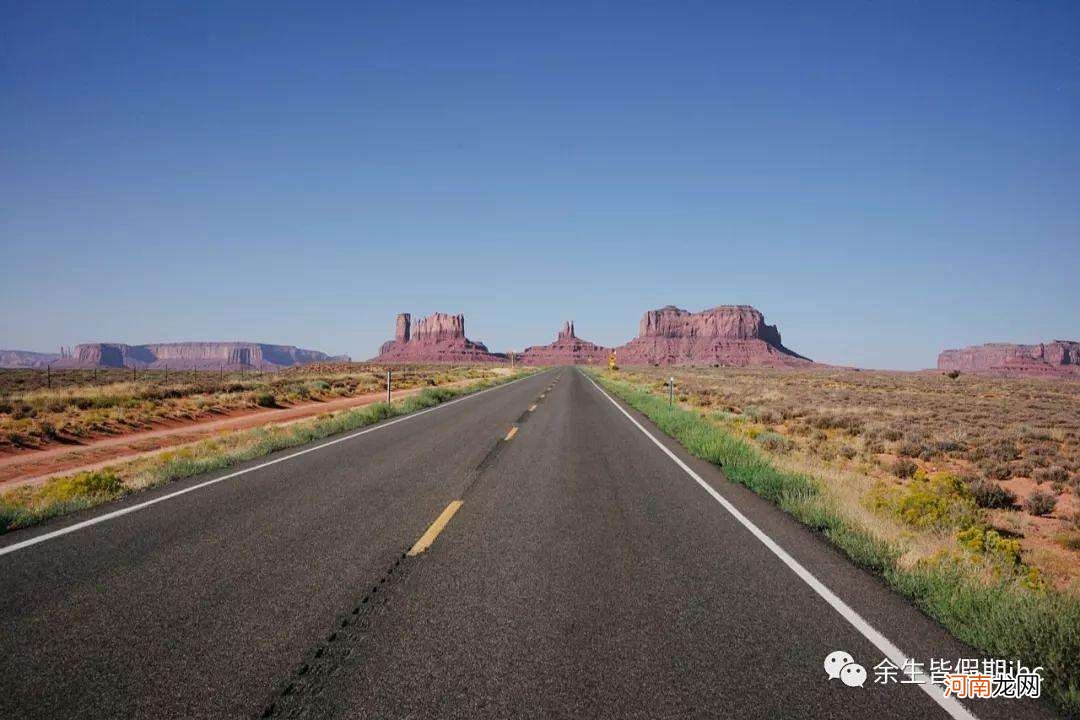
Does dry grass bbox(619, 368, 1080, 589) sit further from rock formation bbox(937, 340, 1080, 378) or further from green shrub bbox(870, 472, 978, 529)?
rock formation bbox(937, 340, 1080, 378)

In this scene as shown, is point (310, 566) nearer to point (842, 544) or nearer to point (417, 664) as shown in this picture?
point (417, 664)

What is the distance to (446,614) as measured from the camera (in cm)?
405

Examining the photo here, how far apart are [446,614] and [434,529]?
2.16 meters

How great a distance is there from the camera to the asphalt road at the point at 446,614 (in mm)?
3057

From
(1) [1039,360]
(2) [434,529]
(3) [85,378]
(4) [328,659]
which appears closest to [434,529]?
(2) [434,529]

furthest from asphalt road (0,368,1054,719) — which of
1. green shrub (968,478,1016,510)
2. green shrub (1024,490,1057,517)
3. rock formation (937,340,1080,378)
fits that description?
rock formation (937,340,1080,378)

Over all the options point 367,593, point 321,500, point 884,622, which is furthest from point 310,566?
point 884,622

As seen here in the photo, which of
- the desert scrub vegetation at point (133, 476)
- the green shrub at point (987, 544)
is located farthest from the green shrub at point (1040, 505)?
the desert scrub vegetation at point (133, 476)

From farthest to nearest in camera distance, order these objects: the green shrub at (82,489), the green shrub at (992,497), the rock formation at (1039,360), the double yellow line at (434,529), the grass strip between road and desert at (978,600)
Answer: the rock formation at (1039,360) → the green shrub at (992,497) → the green shrub at (82,489) → the double yellow line at (434,529) → the grass strip between road and desert at (978,600)

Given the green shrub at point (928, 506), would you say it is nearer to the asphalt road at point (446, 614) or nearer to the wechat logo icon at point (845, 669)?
the asphalt road at point (446, 614)

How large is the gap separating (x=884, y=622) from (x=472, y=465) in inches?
278

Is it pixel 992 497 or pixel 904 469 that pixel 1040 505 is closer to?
pixel 992 497

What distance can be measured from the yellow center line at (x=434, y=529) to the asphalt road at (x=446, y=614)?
65mm

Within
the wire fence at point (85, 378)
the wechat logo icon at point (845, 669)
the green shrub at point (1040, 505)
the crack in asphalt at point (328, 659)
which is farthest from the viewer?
the wire fence at point (85, 378)
